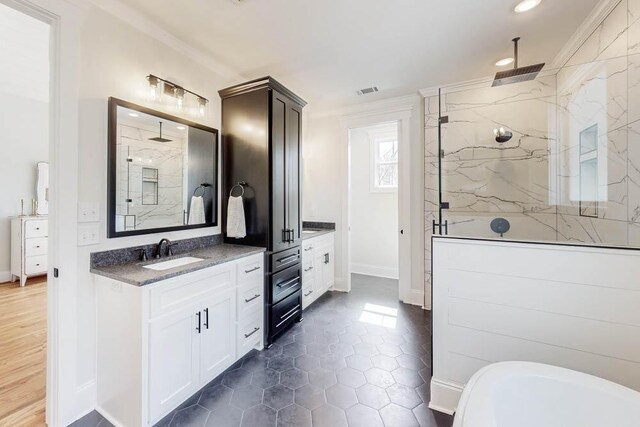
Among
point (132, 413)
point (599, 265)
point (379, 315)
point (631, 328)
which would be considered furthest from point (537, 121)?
point (132, 413)

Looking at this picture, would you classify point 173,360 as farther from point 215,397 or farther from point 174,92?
point 174,92

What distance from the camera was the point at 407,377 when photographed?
1.99 meters

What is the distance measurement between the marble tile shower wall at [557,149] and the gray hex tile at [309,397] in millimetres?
1505

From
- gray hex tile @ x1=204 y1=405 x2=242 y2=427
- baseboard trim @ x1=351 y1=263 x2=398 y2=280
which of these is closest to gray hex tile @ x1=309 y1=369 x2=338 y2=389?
gray hex tile @ x1=204 y1=405 x2=242 y2=427

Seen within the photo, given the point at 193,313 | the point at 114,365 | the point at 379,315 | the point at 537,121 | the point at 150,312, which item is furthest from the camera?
the point at 379,315

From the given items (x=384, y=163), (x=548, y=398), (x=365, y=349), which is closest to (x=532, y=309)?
(x=548, y=398)

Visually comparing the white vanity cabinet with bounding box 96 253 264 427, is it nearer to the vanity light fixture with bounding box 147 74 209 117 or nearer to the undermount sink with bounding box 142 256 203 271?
the undermount sink with bounding box 142 256 203 271

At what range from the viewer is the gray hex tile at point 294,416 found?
1.56m

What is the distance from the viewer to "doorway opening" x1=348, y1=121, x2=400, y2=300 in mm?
4652

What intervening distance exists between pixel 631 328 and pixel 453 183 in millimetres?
1252

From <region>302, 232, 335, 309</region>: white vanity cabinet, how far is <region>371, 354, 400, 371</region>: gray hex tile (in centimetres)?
115

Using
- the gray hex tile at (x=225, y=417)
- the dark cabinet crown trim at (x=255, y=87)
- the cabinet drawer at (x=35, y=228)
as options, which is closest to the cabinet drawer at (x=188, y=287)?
the gray hex tile at (x=225, y=417)

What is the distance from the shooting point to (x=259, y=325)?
233 centimetres

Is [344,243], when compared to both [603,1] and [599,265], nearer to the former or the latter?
[599,265]
